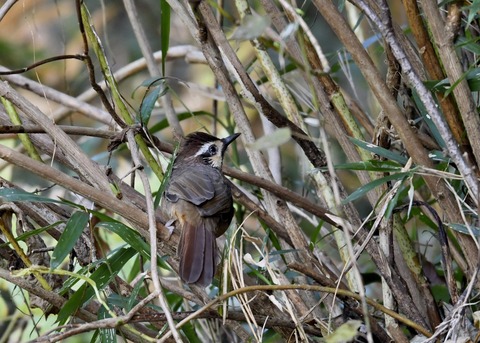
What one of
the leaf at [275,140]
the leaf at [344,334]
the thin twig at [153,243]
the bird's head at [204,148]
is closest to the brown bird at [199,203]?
the bird's head at [204,148]

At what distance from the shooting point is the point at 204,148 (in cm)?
337

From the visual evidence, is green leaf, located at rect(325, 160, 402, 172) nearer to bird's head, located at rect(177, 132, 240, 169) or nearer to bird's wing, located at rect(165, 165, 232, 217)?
bird's wing, located at rect(165, 165, 232, 217)

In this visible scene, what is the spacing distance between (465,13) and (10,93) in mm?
1333

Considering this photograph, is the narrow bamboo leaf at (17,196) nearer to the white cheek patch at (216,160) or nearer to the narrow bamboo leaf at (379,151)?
the narrow bamboo leaf at (379,151)

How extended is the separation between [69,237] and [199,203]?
0.98 meters

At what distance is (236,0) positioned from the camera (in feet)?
8.66

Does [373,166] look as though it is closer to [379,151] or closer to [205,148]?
[379,151]

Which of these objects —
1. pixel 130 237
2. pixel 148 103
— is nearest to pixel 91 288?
pixel 130 237

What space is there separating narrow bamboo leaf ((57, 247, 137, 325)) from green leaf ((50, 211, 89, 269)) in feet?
0.44

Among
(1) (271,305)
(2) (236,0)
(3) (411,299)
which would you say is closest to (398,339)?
(3) (411,299)

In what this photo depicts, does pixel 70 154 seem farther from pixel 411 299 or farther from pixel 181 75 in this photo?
pixel 181 75

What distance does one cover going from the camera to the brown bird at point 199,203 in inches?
92.6

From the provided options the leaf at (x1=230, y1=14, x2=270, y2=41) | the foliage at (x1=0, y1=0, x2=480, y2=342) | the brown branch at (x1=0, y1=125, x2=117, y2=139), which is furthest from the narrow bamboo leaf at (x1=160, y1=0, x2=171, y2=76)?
the leaf at (x1=230, y1=14, x2=270, y2=41)

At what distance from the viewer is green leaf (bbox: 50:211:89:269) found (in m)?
1.98
